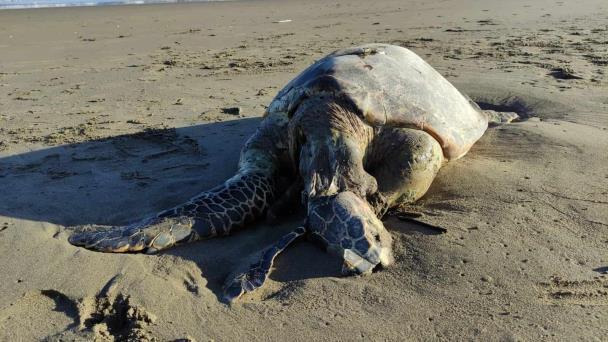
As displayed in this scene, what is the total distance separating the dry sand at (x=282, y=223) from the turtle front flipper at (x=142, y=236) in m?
0.08

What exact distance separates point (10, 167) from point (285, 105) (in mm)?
2452

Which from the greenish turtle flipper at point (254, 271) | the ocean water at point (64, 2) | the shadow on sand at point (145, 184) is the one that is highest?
the greenish turtle flipper at point (254, 271)

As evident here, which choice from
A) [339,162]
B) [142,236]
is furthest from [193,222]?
[339,162]

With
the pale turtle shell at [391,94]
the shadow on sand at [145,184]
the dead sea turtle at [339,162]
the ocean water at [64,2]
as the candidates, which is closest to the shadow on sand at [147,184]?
the shadow on sand at [145,184]

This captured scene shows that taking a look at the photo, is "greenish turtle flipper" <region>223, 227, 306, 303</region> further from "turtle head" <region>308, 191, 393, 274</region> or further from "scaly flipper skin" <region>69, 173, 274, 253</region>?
"scaly flipper skin" <region>69, 173, 274, 253</region>

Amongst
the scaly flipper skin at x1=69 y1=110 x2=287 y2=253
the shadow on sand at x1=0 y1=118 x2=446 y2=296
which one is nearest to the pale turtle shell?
the scaly flipper skin at x1=69 y1=110 x2=287 y2=253

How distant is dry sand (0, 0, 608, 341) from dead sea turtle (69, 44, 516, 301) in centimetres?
11

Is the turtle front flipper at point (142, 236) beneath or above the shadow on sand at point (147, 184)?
above

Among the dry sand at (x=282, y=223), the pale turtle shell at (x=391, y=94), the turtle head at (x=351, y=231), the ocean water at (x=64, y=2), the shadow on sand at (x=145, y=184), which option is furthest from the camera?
the ocean water at (x=64, y=2)

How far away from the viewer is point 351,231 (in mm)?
2746

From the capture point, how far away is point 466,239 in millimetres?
2857

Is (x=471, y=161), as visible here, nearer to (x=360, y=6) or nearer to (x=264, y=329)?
(x=264, y=329)

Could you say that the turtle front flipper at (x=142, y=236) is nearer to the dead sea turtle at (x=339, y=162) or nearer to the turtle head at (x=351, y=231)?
the dead sea turtle at (x=339, y=162)

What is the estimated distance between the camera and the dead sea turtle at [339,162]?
9.27 feet
